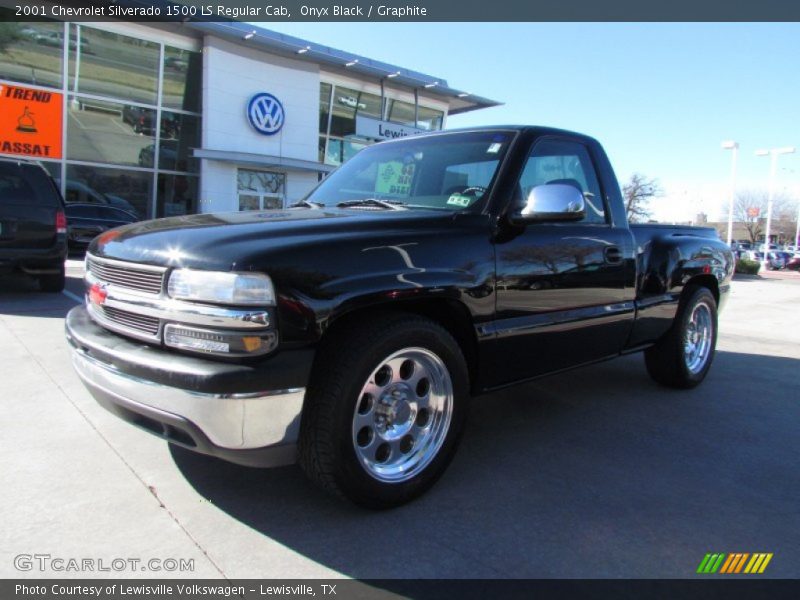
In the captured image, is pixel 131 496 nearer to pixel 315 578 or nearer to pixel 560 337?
pixel 315 578

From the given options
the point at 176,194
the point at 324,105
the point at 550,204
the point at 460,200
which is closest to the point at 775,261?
the point at 324,105

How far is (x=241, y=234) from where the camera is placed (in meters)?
2.51

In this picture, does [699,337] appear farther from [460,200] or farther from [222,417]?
[222,417]

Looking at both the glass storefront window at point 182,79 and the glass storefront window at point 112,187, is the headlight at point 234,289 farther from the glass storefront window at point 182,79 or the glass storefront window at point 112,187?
the glass storefront window at point 182,79

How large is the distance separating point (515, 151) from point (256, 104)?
713 inches

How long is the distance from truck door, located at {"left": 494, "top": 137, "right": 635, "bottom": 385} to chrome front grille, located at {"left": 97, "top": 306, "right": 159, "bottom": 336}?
1656 mm

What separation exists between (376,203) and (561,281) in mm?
1167

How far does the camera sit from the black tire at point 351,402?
241cm

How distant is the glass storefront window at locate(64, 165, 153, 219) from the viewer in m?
17.6

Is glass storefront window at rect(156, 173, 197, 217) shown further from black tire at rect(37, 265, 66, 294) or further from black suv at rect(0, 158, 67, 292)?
black suv at rect(0, 158, 67, 292)

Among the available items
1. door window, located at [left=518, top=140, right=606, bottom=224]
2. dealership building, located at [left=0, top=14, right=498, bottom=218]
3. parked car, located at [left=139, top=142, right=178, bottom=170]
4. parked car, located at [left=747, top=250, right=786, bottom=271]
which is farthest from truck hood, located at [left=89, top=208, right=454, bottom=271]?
parked car, located at [left=747, top=250, right=786, bottom=271]

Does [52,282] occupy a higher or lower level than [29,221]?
Answer: lower

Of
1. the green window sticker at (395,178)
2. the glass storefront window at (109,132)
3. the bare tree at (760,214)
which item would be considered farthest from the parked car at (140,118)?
the bare tree at (760,214)

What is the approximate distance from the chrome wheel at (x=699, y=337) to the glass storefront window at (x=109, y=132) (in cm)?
1795
